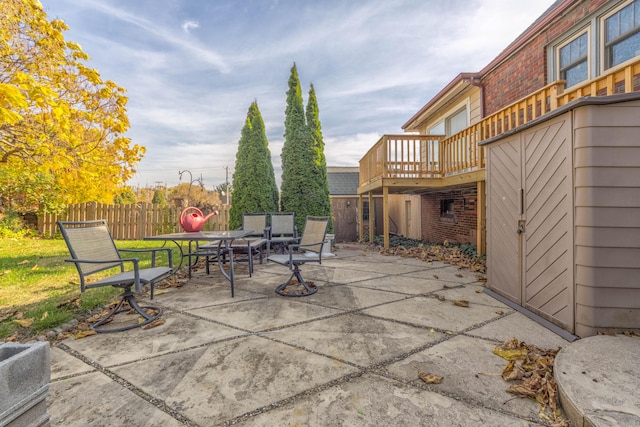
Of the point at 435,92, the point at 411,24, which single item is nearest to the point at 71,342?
the point at 411,24

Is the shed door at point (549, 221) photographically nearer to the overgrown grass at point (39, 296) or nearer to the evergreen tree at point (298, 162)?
the overgrown grass at point (39, 296)

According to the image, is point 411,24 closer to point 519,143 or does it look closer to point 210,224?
point 519,143

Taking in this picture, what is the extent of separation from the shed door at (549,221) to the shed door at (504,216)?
0.14 meters

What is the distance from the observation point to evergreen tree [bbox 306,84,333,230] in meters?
8.66

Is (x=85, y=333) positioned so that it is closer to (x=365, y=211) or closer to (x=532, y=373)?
(x=532, y=373)

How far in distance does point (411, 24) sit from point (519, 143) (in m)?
4.90

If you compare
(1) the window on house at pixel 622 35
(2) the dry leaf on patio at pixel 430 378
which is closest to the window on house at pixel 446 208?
(1) the window on house at pixel 622 35

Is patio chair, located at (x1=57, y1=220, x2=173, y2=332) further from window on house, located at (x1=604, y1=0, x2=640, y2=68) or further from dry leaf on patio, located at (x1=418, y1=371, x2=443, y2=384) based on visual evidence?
window on house, located at (x1=604, y1=0, x2=640, y2=68)

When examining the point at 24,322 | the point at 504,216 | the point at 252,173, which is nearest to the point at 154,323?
the point at 24,322

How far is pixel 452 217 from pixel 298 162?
190 inches

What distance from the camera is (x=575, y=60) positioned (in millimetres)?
5109

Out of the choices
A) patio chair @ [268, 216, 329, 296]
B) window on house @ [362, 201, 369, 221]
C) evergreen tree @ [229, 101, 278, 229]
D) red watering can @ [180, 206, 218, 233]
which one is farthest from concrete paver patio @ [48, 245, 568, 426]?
window on house @ [362, 201, 369, 221]

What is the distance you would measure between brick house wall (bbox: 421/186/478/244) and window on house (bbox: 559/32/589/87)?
290 centimetres

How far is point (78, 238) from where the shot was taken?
2.87 m
